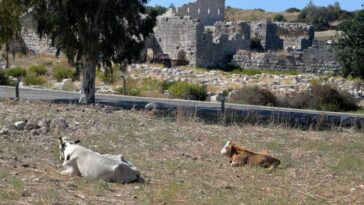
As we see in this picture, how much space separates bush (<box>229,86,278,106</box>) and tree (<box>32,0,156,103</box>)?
8923 mm

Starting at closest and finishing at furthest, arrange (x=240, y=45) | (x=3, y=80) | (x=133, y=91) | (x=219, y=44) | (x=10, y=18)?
(x=10, y=18) → (x=133, y=91) → (x=3, y=80) → (x=219, y=44) → (x=240, y=45)

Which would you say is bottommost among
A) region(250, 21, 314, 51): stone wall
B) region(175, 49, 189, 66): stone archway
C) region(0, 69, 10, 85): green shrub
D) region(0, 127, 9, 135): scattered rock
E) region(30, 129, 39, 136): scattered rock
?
region(30, 129, 39, 136): scattered rock

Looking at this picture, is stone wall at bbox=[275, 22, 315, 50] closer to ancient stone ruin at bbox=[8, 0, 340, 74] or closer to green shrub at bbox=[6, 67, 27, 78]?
ancient stone ruin at bbox=[8, 0, 340, 74]

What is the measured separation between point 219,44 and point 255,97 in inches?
772

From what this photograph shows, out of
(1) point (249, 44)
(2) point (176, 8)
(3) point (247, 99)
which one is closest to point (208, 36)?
(1) point (249, 44)

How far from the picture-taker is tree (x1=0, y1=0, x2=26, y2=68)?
21141mm

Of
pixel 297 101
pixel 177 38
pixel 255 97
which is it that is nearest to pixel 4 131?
pixel 255 97

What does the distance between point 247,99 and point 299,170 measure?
1900 cm

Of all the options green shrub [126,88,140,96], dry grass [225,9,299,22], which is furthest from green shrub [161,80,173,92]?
dry grass [225,9,299,22]

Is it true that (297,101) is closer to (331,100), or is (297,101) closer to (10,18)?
(331,100)

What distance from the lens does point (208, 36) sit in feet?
169

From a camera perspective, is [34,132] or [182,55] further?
[182,55]

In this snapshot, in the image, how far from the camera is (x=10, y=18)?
21.3 metres

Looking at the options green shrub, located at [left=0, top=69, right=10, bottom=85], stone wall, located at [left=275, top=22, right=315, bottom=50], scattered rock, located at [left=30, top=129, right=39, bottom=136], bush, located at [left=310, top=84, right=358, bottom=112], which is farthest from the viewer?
stone wall, located at [left=275, top=22, right=315, bottom=50]
